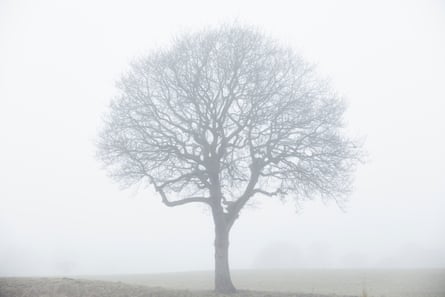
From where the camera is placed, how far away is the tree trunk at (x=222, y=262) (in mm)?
18500

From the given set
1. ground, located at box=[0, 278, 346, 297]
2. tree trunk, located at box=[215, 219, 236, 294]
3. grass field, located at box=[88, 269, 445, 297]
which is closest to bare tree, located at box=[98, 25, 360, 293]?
tree trunk, located at box=[215, 219, 236, 294]

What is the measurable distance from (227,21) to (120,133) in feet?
29.4

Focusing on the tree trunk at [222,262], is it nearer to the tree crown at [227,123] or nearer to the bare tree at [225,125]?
the bare tree at [225,125]

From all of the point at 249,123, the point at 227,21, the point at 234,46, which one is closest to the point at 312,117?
the point at 249,123

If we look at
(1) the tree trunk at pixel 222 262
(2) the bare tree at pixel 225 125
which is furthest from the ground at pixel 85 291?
(2) the bare tree at pixel 225 125

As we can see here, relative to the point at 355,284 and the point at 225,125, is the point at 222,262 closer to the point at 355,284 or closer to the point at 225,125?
the point at 225,125

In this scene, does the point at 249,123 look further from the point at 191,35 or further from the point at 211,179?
the point at 191,35

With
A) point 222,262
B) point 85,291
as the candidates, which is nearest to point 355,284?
point 222,262

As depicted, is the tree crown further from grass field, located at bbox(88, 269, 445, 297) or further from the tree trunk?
grass field, located at bbox(88, 269, 445, 297)

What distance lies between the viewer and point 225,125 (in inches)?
811

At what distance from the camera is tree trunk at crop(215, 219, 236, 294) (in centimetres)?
1850

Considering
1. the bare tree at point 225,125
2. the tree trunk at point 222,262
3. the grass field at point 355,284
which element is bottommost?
the grass field at point 355,284

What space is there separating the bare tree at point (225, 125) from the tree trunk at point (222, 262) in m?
0.05

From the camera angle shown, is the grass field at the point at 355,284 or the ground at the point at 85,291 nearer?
the ground at the point at 85,291
